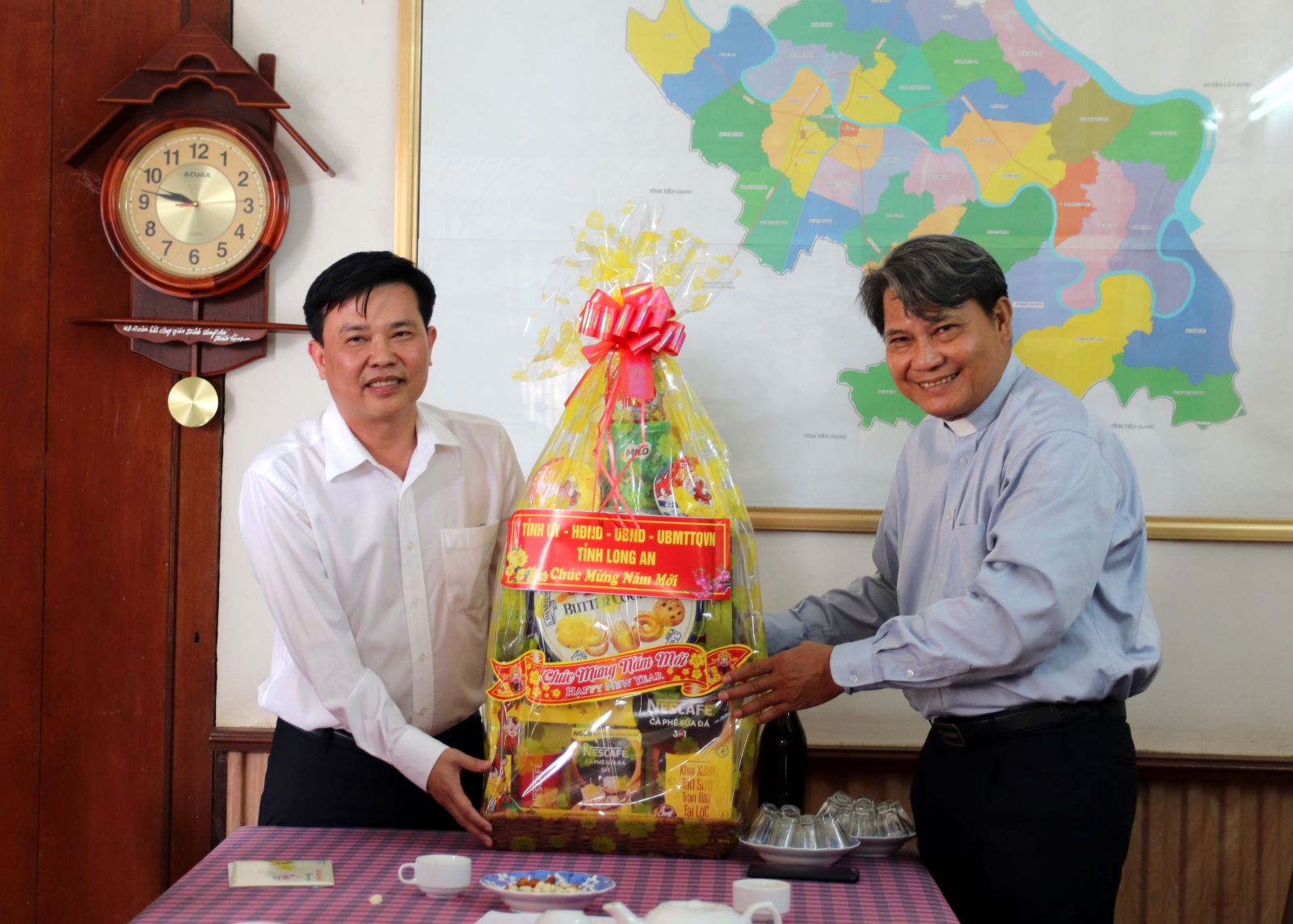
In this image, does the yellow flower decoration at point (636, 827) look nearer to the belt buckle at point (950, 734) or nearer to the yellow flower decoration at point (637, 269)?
the belt buckle at point (950, 734)

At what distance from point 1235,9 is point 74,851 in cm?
293

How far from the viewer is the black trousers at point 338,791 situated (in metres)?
1.81

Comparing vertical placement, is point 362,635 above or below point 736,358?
below

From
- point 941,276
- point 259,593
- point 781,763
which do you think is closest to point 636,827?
point 781,763

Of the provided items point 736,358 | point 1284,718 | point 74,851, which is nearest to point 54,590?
point 74,851

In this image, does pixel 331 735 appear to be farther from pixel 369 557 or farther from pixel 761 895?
pixel 761 895

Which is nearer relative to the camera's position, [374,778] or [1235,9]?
[374,778]

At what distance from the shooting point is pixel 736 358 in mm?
2381

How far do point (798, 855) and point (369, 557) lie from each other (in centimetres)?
79

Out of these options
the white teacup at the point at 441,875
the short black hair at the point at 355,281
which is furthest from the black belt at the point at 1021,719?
the short black hair at the point at 355,281

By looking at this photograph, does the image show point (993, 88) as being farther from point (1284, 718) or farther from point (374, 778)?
point (374, 778)

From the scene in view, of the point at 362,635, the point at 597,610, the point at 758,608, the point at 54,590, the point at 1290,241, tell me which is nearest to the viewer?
the point at 597,610

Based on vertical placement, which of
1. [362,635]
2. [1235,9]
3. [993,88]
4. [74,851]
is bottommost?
[74,851]

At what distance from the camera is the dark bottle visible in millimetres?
1930
